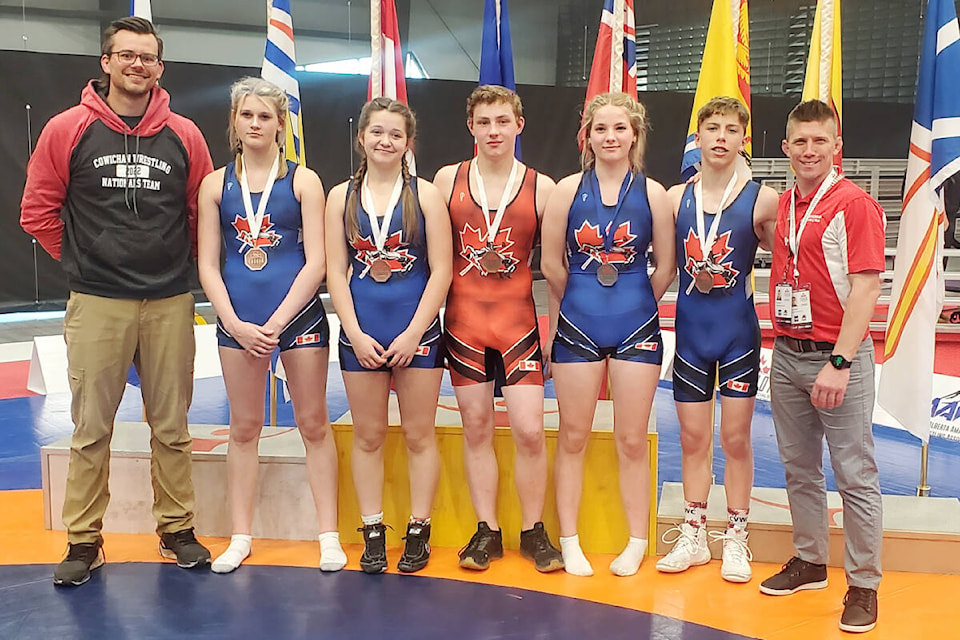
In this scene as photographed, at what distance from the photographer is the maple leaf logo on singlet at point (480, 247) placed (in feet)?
10.4

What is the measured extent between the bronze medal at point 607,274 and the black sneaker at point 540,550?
0.91 meters

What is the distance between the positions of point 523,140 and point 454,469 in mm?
8403

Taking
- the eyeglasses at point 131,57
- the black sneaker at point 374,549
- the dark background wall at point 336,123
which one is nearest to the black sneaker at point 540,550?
the black sneaker at point 374,549

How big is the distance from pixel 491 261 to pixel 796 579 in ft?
4.86

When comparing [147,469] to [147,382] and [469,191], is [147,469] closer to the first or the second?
[147,382]

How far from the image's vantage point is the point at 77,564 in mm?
3176

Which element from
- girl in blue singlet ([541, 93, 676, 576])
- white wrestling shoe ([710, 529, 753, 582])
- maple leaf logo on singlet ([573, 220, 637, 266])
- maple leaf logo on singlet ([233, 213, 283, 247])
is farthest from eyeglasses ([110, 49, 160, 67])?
white wrestling shoe ([710, 529, 753, 582])

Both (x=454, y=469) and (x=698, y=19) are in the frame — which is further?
(x=698, y=19)

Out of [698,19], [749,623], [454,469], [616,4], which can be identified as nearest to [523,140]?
[698,19]

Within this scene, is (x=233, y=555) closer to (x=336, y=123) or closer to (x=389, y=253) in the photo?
(x=389, y=253)

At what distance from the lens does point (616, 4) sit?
463cm

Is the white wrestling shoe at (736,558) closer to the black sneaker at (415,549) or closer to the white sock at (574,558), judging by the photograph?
the white sock at (574,558)

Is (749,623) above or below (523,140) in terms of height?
below

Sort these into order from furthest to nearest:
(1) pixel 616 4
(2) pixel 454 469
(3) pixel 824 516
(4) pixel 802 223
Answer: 1. (1) pixel 616 4
2. (2) pixel 454 469
3. (3) pixel 824 516
4. (4) pixel 802 223
